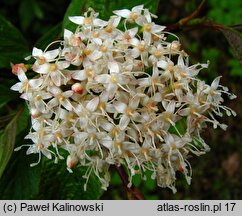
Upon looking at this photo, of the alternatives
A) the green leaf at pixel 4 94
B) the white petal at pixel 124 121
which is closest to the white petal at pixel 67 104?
the white petal at pixel 124 121

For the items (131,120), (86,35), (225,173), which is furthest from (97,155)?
(225,173)

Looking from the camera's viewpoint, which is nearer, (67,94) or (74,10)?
(67,94)

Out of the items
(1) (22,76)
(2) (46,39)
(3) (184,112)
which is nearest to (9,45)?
(2) (46,39)

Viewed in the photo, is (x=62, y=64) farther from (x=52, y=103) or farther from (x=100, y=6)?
(x=100, y=6)

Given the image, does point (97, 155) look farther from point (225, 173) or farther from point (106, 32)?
point (225, 173)

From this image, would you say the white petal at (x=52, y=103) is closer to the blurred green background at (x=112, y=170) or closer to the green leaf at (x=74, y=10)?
the blurred green background at (x=112, y=170)

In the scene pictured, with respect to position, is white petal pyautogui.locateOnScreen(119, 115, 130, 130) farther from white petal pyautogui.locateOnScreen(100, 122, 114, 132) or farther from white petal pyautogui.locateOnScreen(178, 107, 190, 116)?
white petal pyautogui.locateOnScreen(178, 107, 190, 116)
